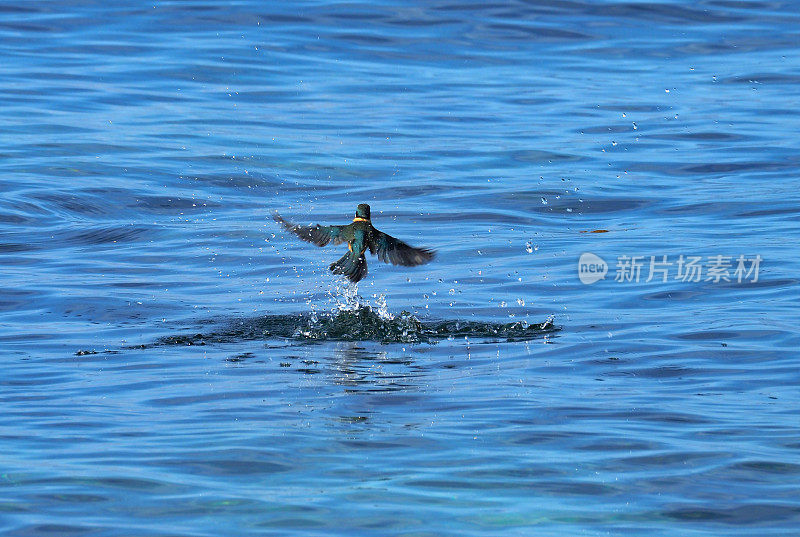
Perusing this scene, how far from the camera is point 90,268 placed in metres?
12.0

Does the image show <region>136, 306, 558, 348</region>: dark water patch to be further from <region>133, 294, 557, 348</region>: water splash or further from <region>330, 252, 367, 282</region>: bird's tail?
<region>330, 252, 367, 282</region>: bird's tail

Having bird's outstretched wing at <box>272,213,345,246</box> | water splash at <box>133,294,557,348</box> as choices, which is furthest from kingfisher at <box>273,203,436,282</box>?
water splash at <box>133,294,557,348</box>

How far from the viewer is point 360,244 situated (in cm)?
930

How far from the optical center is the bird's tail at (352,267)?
363 inches

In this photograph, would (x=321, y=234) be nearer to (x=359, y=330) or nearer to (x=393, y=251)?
(x=393, y=251)

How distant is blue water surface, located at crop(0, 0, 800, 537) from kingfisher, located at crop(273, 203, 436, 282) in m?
0.56

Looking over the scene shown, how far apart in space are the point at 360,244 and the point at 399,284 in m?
2.40

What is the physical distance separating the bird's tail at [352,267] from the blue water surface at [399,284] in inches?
20.9

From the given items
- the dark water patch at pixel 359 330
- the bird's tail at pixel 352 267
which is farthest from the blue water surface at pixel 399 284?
the bird's tail at pixel 352 267

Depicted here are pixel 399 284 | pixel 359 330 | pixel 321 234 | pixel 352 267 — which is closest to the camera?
pixel 352 267

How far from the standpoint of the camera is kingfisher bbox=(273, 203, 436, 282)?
9250 millimetres

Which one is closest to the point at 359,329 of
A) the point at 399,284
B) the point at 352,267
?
the point at 352,267

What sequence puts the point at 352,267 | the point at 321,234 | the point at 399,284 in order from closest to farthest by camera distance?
the point at 352,267 < the point at 321,234 < the point at 399,284

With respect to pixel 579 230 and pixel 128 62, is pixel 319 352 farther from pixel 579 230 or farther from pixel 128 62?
pixel 128 62
